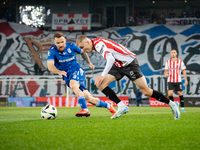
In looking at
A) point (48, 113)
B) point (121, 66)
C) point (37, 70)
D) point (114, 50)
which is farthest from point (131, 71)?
point (37, 70)

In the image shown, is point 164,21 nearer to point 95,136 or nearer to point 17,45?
point 17,45

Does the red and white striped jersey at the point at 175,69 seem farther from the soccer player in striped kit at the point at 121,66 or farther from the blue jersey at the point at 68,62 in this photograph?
the blue jersey at the point at 68,62

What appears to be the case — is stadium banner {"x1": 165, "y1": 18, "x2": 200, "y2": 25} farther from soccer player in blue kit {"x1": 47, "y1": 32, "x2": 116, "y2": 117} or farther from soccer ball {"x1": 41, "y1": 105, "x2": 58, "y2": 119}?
soccer ball {"x1": 41, "y1": 105, "x2": 58, "y2": 119}

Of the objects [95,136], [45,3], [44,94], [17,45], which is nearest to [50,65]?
[95,136]

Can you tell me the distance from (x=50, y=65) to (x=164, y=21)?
857 inches

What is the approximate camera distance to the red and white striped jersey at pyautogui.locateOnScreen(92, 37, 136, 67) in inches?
206

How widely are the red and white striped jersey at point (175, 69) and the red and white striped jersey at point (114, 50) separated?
17.1 feet

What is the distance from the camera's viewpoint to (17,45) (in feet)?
80.4

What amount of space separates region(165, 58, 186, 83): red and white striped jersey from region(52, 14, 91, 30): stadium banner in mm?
16483

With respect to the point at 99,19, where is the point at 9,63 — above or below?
below

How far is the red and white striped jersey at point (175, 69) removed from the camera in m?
10.6

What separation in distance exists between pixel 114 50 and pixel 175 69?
5623 millimetres

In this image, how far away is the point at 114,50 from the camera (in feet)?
18.3

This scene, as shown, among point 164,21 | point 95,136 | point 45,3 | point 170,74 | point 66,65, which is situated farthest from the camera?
point 45,3
